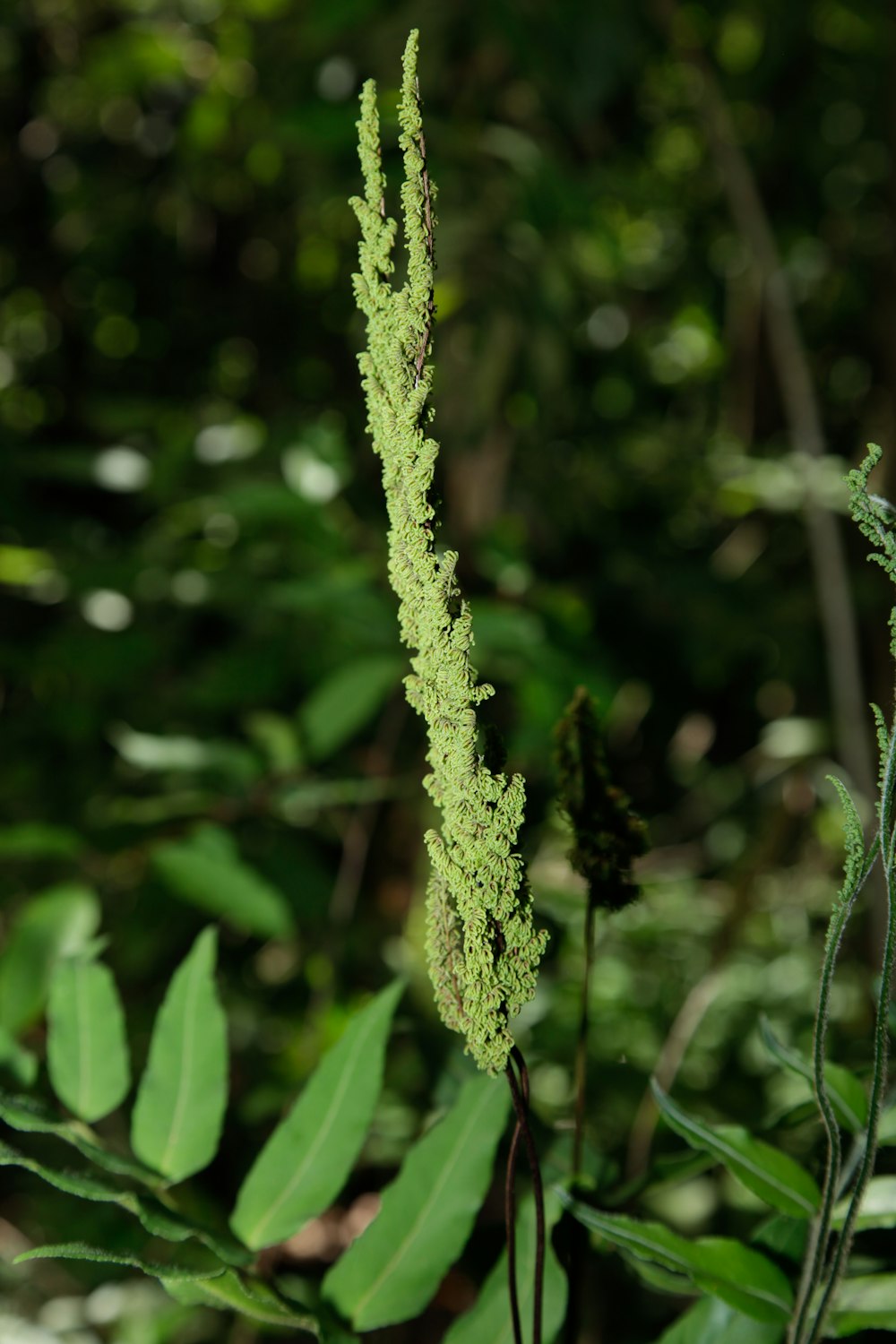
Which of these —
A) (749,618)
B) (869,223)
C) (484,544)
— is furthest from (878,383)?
(869,223)

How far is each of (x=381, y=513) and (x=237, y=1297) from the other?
95 cm

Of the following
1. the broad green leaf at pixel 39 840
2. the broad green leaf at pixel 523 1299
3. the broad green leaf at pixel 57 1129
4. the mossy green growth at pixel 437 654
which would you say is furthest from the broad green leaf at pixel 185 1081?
the broad green leaf at pixel 39 840

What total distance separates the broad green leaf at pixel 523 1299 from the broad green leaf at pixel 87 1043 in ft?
0.62

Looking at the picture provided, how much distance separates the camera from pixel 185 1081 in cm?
49

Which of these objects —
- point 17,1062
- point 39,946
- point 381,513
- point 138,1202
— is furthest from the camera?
point 381,513

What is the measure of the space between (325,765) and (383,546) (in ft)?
0.99

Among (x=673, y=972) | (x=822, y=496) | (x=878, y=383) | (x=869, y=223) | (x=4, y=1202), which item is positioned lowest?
(x=4, y=1202)

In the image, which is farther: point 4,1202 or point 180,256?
point 180,256

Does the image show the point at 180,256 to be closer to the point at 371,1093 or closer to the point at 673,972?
the point at 673,972

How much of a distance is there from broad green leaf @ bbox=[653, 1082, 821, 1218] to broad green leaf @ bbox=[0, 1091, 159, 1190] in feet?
0.70

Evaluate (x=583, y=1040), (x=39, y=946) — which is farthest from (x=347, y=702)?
(x=583, y=1040)

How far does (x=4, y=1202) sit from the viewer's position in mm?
1604

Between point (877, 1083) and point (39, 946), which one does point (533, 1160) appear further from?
point (39, 946)

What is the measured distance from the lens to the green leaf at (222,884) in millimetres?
814
